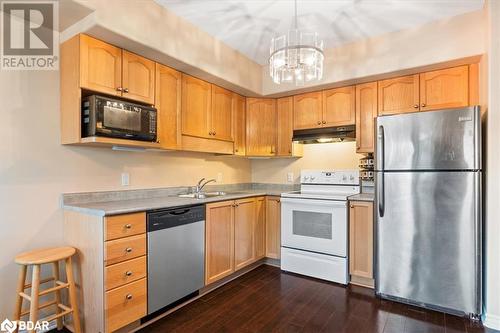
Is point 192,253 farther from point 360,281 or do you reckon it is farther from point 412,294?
point 412,294

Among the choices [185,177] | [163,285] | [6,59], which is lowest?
[163,285]

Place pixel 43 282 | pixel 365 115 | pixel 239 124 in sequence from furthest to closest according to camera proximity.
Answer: pixel 239 124, pixel 365 115, pixel 43 282

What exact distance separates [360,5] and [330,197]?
182 centimetres

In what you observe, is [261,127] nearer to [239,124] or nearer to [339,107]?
[239,124]

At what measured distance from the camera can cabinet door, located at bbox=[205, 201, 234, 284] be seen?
2.66 meters

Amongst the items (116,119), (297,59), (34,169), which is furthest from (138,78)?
(297,59)

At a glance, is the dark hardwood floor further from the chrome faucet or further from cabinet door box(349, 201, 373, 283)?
the chrome faucet

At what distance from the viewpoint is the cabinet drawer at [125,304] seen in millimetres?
1868

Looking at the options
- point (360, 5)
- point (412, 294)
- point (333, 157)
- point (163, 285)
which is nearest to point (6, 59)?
point (163, 285)

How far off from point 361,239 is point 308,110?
5.52 feet

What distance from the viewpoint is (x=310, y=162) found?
3811 mm

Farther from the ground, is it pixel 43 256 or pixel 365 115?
pixel 365 115

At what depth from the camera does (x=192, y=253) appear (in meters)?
2.47

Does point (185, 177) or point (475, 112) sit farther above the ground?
point (475, 112)
